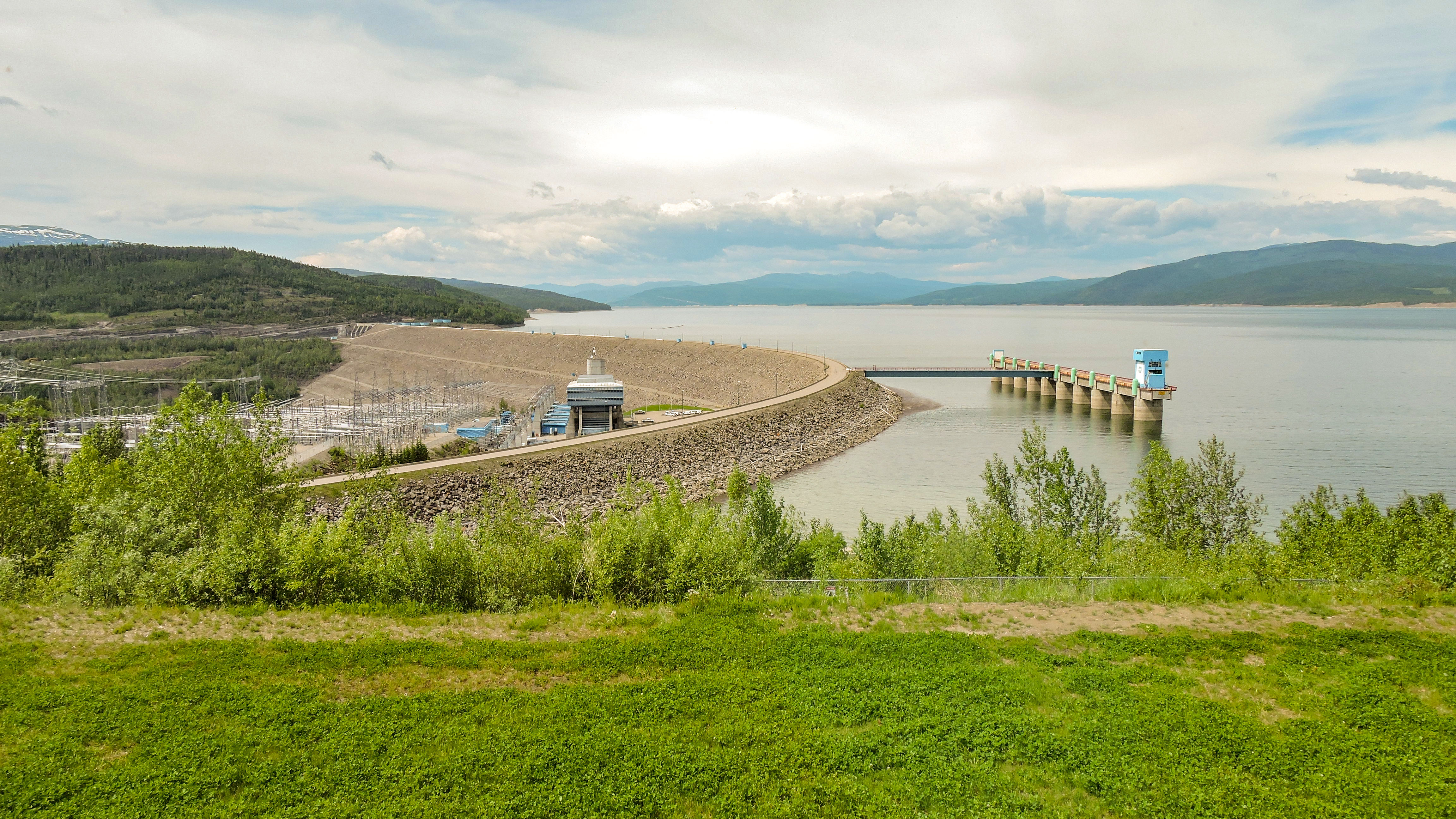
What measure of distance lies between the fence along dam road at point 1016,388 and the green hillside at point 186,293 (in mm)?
115190

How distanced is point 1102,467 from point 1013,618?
113 ft

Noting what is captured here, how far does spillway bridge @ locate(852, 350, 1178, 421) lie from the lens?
56.4m

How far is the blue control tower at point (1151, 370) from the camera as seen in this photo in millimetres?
56531

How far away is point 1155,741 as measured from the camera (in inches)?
337

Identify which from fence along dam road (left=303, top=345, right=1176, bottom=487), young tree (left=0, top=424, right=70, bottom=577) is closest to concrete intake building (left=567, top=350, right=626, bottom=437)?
fence along dam road (left=303, top=345, right=1176, bottom=487)

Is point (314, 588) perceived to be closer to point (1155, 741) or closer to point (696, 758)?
point (696, 758)

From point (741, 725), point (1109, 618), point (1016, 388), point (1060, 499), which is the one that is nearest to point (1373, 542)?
point (1060, 499)

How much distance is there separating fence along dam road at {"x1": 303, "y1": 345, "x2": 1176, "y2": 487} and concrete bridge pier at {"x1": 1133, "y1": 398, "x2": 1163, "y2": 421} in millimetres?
44

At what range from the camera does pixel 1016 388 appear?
262 feet

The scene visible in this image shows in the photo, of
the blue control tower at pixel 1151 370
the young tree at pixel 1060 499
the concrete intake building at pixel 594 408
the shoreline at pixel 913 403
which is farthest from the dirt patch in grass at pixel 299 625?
the blue control tower at pixel 1151 370

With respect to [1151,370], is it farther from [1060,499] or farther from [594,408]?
[594,408]

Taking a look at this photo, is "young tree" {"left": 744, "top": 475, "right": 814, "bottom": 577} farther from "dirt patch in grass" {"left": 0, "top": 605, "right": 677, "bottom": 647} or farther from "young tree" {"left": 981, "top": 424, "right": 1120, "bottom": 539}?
"young tree" {"left": 981, "top": 424, "right": 1120, "bottom": 539}

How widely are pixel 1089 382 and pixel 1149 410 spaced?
36.6 feet

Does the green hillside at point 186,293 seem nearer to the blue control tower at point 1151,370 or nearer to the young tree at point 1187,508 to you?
the blue control tower at point 1151,370
